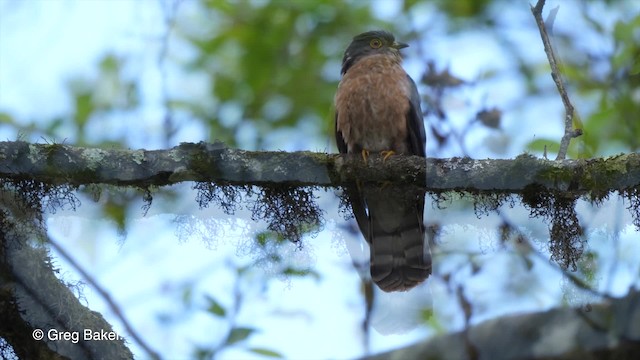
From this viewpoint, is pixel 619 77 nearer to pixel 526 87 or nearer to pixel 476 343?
pixel 526 87

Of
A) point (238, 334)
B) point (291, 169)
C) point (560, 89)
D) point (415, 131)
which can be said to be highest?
point (415, 131)

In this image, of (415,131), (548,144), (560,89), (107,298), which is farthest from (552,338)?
(107,298)

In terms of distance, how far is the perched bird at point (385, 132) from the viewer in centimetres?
454

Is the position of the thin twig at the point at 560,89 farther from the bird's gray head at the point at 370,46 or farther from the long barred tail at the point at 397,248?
the bird's gray head at the point at 370,46

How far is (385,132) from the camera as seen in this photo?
5.04 meters

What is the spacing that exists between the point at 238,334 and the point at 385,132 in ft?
5.04

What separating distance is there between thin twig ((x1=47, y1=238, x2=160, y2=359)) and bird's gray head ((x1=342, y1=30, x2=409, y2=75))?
225 cm

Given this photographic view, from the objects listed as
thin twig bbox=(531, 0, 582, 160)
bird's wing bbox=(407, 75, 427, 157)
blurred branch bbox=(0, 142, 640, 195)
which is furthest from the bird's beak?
blurred branch bbox=(0, 142, 640, 195)

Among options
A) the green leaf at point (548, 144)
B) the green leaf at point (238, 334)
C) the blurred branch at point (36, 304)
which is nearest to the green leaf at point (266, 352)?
the green leaf at point (238, 334)

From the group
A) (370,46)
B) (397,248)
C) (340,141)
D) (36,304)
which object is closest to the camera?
(36,304)

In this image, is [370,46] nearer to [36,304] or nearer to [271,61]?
[271,61]

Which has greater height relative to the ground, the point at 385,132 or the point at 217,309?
the point at 385,132

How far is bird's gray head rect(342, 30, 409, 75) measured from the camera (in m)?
5.67

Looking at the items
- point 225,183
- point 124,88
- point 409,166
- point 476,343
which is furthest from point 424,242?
point 124,88
